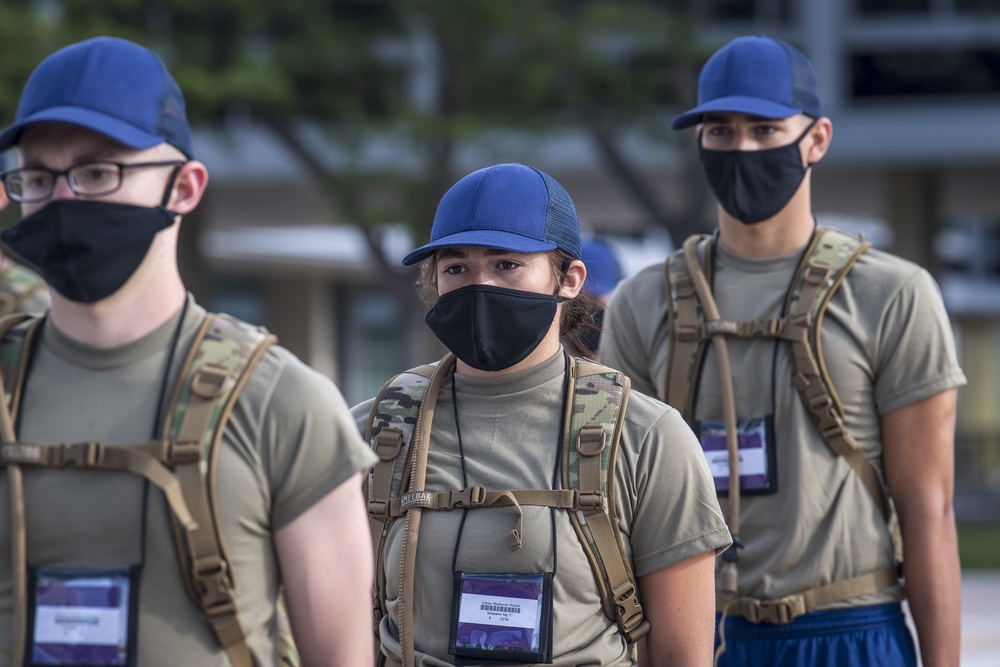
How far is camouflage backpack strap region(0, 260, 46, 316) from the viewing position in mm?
5352

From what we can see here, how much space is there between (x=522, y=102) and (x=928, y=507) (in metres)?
13.6

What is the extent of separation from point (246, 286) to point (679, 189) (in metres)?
19.2

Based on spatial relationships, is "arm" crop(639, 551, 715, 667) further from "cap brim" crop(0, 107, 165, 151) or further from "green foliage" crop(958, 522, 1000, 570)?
"green foliage" crop(958, 522, 1000, 570)

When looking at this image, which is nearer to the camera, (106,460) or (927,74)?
(106,460)

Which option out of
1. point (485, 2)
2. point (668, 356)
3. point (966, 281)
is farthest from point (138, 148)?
point (966, 281)

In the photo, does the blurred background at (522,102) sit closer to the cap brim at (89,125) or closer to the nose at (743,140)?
the nose at (743,140)

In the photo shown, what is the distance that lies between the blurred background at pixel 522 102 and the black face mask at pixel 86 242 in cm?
865

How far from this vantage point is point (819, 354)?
420 centimetres

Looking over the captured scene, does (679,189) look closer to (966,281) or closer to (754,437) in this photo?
(754,437)

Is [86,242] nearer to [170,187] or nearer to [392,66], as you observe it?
[170,187]

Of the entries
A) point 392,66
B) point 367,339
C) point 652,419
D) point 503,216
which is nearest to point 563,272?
point 503,216

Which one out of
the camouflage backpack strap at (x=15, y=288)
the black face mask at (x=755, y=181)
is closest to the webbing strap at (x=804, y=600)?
the black face mask at (x=755, y=181)

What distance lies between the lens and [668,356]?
4344 mm

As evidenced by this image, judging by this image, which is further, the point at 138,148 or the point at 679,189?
the point at 679,189
